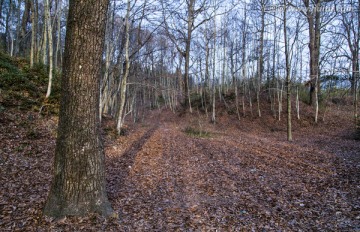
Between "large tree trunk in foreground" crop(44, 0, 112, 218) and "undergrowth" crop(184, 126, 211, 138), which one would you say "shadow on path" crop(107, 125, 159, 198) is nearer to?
"large tree trunk in foreground" crop(44, 0, 112, 218)

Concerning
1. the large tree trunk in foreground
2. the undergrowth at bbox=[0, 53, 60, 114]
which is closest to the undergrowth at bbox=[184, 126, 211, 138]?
the undergrowth at bbox=[0, 53, 60, 114]

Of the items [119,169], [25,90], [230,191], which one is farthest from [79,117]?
[25,90]

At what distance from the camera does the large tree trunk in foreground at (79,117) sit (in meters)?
3.66

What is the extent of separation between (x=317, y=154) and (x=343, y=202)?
493 centimetres

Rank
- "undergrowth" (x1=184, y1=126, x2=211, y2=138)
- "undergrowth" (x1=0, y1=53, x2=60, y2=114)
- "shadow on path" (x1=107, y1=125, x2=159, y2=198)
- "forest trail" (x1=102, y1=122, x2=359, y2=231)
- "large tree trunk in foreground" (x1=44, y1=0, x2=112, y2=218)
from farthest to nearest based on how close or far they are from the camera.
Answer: "undergrowth" (x1=184, y1=126, x2=211, y2=138) < "undergrowth" (x1=0, y1=53, x2=60, y2=114) < "shadow on path" (x1=107, y1=125, x2=159, y2=198) < "forest trail" (x1=102, y1=122, x2=359, y2=231) < "large tree trunk in foreground" (x1=44, y1=0, x2=112, y2=218)

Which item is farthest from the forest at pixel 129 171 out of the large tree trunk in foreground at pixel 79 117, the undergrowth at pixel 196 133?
the undergrowth at pixel 196 133

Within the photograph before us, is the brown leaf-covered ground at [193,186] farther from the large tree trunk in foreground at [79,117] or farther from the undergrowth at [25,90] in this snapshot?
the undergrowth at [25,90]

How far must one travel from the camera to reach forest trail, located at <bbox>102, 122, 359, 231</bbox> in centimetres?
418

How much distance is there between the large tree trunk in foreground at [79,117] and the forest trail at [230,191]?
936 mm

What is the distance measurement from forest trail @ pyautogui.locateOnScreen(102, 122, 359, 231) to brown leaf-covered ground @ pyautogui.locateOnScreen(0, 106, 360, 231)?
18mm

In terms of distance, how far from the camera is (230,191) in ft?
19.0

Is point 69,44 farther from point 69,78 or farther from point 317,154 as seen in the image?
point 317,154

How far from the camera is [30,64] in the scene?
15.1 m

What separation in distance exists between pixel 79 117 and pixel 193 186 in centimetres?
358
